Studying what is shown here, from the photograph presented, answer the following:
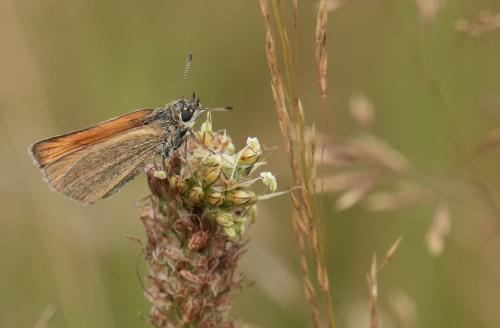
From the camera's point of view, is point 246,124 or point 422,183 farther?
point 246,124

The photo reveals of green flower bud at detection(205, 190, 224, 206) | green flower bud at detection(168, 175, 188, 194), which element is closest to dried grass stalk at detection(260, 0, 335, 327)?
green flower bud at detection(205, 190, 224, 206)

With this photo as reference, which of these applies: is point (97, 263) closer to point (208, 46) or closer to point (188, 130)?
point (188, 130)

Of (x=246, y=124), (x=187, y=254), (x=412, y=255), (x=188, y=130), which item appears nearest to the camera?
(x=187, y=254)

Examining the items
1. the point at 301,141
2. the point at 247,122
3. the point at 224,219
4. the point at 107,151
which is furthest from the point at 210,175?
the point at 247,122

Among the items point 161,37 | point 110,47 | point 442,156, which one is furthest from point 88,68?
point 442,156

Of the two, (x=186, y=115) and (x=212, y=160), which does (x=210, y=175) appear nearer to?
(x=212, y=160)
